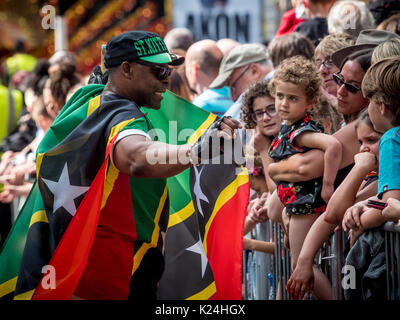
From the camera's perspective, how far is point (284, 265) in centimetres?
542

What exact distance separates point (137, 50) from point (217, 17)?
949 cm

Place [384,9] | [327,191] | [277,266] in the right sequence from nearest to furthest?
[327,191] → [277,266] → [384,9]

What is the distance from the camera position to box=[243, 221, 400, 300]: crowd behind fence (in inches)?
157

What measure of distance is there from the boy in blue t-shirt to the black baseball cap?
1.09m

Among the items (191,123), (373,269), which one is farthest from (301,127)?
(373,269)

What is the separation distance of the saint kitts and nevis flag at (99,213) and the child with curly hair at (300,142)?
40 centimetres

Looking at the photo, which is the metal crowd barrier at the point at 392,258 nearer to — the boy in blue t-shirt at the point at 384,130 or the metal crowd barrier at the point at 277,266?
the boy in blue t-shirt at the point at 384,130

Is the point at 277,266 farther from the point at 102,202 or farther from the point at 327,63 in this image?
the point at 102,202

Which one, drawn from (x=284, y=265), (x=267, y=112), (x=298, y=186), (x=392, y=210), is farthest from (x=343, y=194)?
(x=267, y=112)

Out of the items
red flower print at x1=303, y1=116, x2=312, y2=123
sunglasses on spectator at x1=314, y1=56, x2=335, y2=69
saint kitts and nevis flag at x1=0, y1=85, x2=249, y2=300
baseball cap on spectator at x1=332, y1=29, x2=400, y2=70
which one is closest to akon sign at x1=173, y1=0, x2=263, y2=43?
sunglasses on spectator at x1=314, y1=56, x2=335, y2=69
